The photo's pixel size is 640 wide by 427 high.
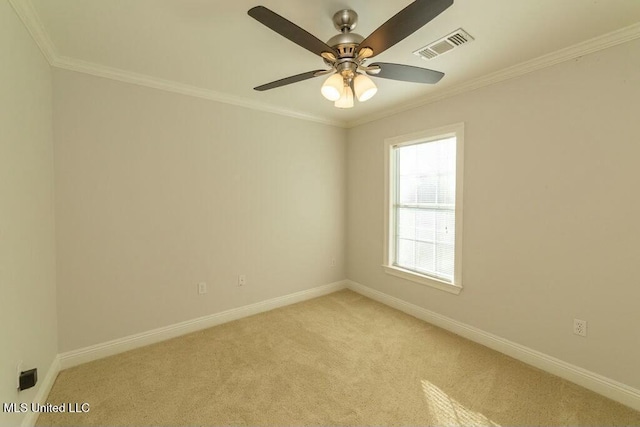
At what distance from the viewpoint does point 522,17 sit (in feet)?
5.42

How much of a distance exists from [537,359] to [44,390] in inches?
144

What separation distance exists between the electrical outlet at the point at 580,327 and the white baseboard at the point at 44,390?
3.61m

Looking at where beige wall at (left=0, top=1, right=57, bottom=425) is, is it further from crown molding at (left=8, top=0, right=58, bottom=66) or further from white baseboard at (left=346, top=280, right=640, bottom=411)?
white baseboard at (left=346, top=280, right=640, bottom=411)

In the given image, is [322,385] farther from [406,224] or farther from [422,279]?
[406,224]

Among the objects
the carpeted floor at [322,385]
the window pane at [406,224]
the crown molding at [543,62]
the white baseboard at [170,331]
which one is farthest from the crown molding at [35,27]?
the window pane at [406,224]

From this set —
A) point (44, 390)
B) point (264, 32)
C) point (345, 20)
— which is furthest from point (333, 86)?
point (44, 390)

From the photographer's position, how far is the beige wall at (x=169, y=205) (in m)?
2.22

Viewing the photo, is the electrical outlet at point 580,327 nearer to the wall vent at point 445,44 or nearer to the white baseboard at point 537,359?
the white baseboard at point 537,359

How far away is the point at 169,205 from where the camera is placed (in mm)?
2641

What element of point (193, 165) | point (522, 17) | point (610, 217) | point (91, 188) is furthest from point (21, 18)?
point (610, 217)

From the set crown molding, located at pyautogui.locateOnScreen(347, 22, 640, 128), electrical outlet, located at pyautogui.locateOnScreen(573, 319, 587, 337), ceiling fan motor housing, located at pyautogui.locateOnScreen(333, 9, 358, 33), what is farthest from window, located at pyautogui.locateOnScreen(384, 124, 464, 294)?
ceiling fan motor housing, located at pyautogui.locateOnScreen(333, 9, 358, 33)

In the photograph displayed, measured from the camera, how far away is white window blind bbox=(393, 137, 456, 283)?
285 centimetres

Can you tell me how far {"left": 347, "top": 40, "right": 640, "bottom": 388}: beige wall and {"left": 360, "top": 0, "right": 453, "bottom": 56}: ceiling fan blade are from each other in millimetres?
1602

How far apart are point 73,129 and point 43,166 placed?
43 centimetres
